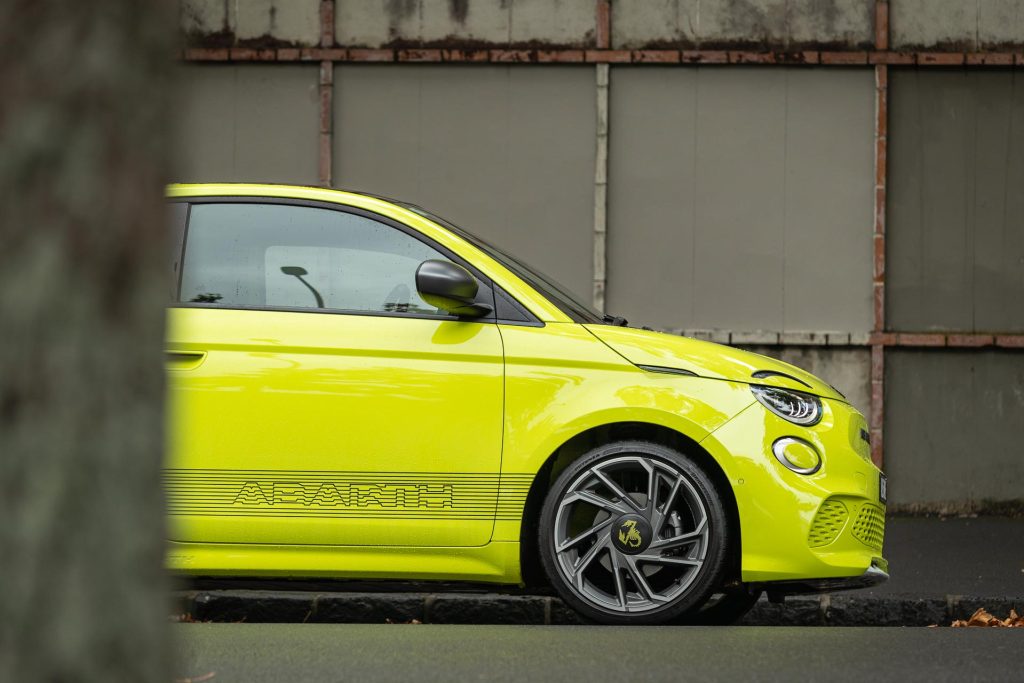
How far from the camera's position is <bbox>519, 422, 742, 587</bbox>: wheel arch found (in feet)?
20.3

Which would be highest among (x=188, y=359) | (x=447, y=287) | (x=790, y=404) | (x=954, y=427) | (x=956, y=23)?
(x=956, y=23)

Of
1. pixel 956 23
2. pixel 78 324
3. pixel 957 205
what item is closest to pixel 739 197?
pixel 957 205

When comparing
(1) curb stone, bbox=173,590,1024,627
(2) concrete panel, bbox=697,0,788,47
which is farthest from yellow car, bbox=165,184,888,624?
(2) concrete panel, bbox=697,0,788,47

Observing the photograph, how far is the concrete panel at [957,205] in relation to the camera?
12.8 meters

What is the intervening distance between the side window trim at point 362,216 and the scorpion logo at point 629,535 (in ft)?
3.13

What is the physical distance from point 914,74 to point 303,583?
8199 millimetres

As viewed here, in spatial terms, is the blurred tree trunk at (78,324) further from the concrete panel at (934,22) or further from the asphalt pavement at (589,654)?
the concrete panel at (934,22)

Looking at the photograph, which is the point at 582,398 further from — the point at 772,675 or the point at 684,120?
the point at 684,120

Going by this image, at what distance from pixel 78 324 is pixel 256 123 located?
11446 millimetres

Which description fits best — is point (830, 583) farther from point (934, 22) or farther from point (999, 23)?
point (999, 23)

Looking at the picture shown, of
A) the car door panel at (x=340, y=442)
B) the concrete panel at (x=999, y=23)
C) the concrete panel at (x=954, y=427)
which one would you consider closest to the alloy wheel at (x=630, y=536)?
the car door panel at (x=340, y=442)

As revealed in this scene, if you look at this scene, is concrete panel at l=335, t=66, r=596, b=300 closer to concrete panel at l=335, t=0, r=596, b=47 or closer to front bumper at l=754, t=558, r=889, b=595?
concrete panel at l=335, t=0, r=596, b=47

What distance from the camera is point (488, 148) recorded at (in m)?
13.1

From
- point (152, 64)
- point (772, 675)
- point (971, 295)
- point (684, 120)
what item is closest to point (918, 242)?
point (971, 295)
